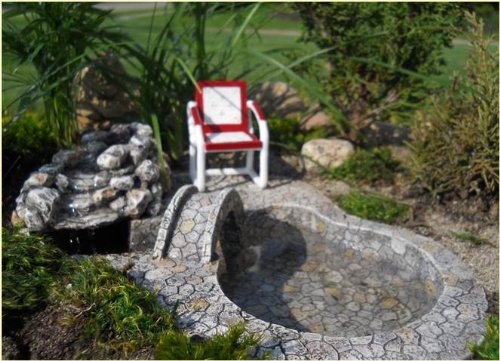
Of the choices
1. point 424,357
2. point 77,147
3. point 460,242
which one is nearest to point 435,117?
point 460,242

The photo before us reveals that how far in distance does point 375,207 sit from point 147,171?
2090 mm

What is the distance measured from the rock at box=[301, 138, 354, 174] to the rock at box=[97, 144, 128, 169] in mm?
2159

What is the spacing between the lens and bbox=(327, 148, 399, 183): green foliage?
6859 mm

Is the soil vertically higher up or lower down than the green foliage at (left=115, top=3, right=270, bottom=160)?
lower down

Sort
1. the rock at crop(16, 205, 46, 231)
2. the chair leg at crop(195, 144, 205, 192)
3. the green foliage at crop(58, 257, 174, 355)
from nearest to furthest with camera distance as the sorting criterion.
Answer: the green foliage at crop(58, 257, 174, 355), the rock at crop(16, 205, 46, 231), the chair leg at crop(195, 144, 205, 192)

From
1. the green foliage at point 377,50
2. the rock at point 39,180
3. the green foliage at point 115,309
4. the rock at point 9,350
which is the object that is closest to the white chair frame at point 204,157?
the green foliage at point 377,50

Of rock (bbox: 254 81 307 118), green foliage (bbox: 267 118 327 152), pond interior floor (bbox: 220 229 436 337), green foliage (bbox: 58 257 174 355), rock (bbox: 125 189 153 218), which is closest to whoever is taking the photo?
green foliage (bbox: 58 257 174 355)

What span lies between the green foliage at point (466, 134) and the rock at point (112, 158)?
271 centimetres

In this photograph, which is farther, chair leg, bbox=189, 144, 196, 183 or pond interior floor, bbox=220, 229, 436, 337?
chair leg, bbox=189, 144, 196, 183

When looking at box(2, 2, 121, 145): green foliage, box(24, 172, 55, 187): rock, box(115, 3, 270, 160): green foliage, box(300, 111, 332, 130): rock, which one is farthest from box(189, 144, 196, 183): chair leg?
box(300, 111, 332, 130): rock

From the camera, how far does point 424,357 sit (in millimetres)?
3863

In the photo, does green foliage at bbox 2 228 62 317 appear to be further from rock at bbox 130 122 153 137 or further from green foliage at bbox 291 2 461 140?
green foliage at bbox 291 2 461 140

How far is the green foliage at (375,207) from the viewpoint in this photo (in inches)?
235

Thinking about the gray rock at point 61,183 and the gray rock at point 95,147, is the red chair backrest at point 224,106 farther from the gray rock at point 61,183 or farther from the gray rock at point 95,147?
the gray rock at point 61,183
